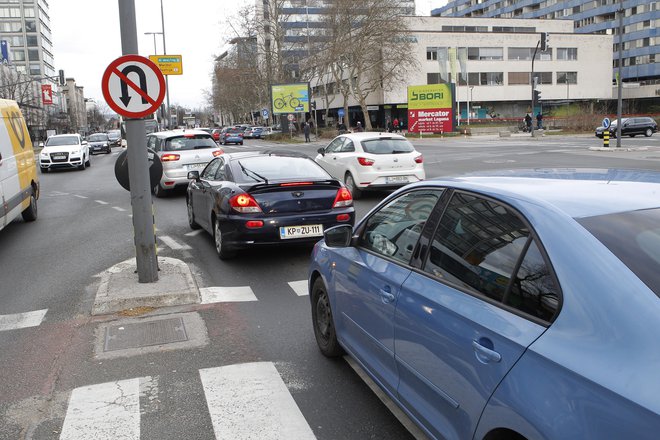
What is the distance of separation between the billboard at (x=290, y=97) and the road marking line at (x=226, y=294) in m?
52.7

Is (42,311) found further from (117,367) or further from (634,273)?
(634,273)

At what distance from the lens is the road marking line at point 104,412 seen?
357 centimetres

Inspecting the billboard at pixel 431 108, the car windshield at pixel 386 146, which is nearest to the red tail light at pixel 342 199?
the car windshield at pixel 386 146

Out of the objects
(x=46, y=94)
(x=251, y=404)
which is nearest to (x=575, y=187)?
(x=251, y=404)

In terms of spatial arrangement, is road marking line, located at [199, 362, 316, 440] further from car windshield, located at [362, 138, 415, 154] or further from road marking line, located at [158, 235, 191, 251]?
car windshield, located at [362, 138, 415, 154]

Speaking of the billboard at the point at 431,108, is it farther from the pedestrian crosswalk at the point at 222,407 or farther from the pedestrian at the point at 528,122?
the pedestrian crosswalk at the point at 222,407

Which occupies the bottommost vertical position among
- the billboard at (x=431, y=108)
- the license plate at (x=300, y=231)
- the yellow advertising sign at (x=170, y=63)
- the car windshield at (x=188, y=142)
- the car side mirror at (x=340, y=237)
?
the license plate at (x=300, y=231)

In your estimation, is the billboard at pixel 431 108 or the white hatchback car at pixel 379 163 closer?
the white hatchback car at pixel 379 163

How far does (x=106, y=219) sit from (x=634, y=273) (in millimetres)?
11668

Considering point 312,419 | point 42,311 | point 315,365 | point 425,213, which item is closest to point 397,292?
point 425,213

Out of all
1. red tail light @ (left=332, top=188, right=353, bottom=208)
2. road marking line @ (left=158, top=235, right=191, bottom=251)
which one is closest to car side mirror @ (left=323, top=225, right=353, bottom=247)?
red tail light @ (left=332, top=188, right=353, bottom=208)

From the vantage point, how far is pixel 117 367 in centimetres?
458

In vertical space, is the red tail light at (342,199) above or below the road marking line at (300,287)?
above

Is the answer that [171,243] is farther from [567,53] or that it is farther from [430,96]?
[567,53]
